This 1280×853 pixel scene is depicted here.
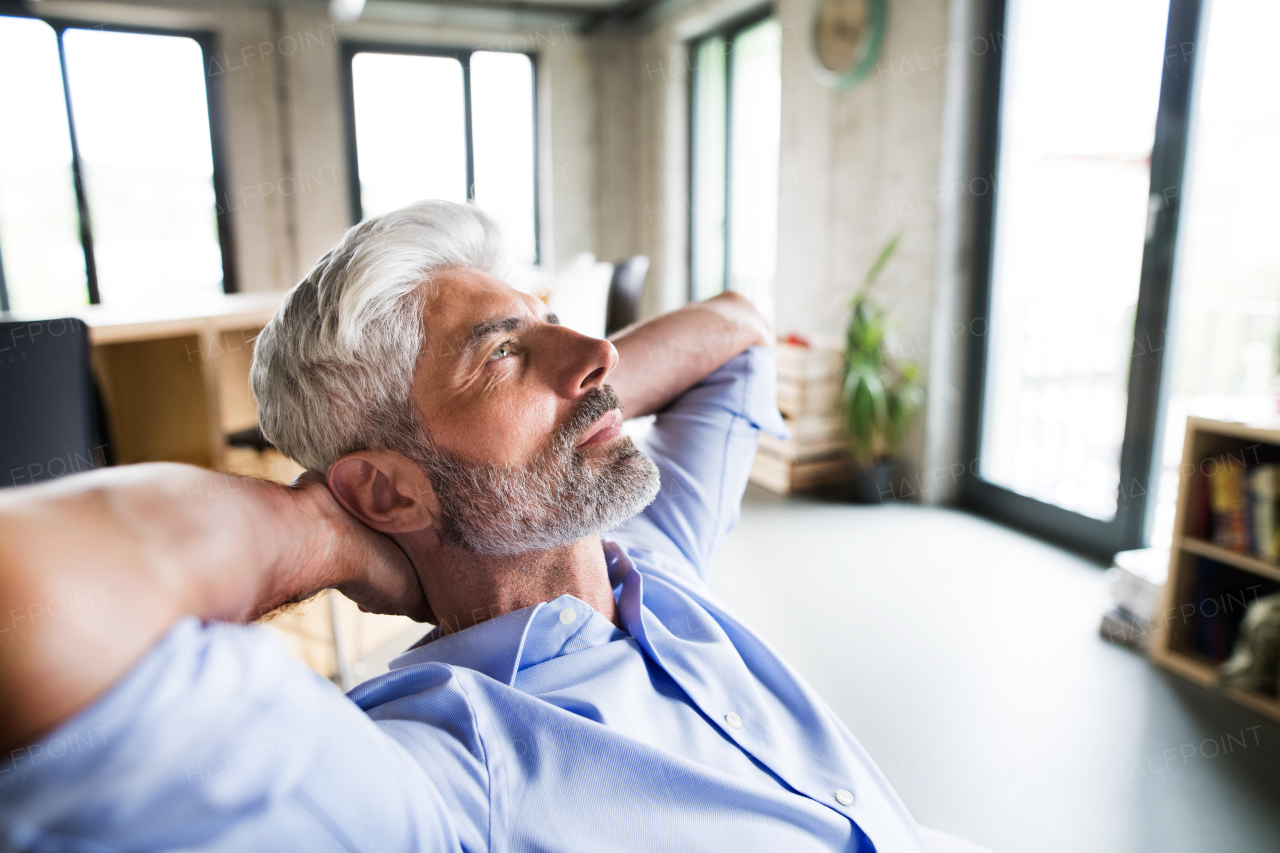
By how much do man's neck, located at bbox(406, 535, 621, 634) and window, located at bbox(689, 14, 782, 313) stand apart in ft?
13.7

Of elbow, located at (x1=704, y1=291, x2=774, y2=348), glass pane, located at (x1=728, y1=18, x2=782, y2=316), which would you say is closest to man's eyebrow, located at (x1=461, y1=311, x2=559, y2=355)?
elbow, located at (x1=704, y1=291, x2=774, y2=348)

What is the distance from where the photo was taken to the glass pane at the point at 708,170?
5742 mm

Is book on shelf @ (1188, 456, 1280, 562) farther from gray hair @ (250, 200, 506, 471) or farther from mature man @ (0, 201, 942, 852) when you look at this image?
gray hair @ (250, 200, 506, 471)

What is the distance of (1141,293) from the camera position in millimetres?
2844

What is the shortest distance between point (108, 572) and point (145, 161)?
600 centimetres

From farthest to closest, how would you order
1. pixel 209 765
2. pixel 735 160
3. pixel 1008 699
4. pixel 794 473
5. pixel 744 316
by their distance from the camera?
pixel 735 160
pixel 794 473
pixel 1008 699
pixel 744 316
pixel 209 765

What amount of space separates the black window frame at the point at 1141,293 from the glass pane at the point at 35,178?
5.29 metres

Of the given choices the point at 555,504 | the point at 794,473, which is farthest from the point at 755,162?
the point at 555,504

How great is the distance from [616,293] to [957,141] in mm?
1691

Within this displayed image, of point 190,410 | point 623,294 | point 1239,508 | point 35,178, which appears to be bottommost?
point 1239,508

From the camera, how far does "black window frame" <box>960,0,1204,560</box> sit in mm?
2658

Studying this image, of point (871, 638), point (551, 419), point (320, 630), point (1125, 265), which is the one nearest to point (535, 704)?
point (551, 419)

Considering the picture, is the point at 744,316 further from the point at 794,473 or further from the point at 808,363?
the point at 794,473

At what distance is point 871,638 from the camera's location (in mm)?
2539
